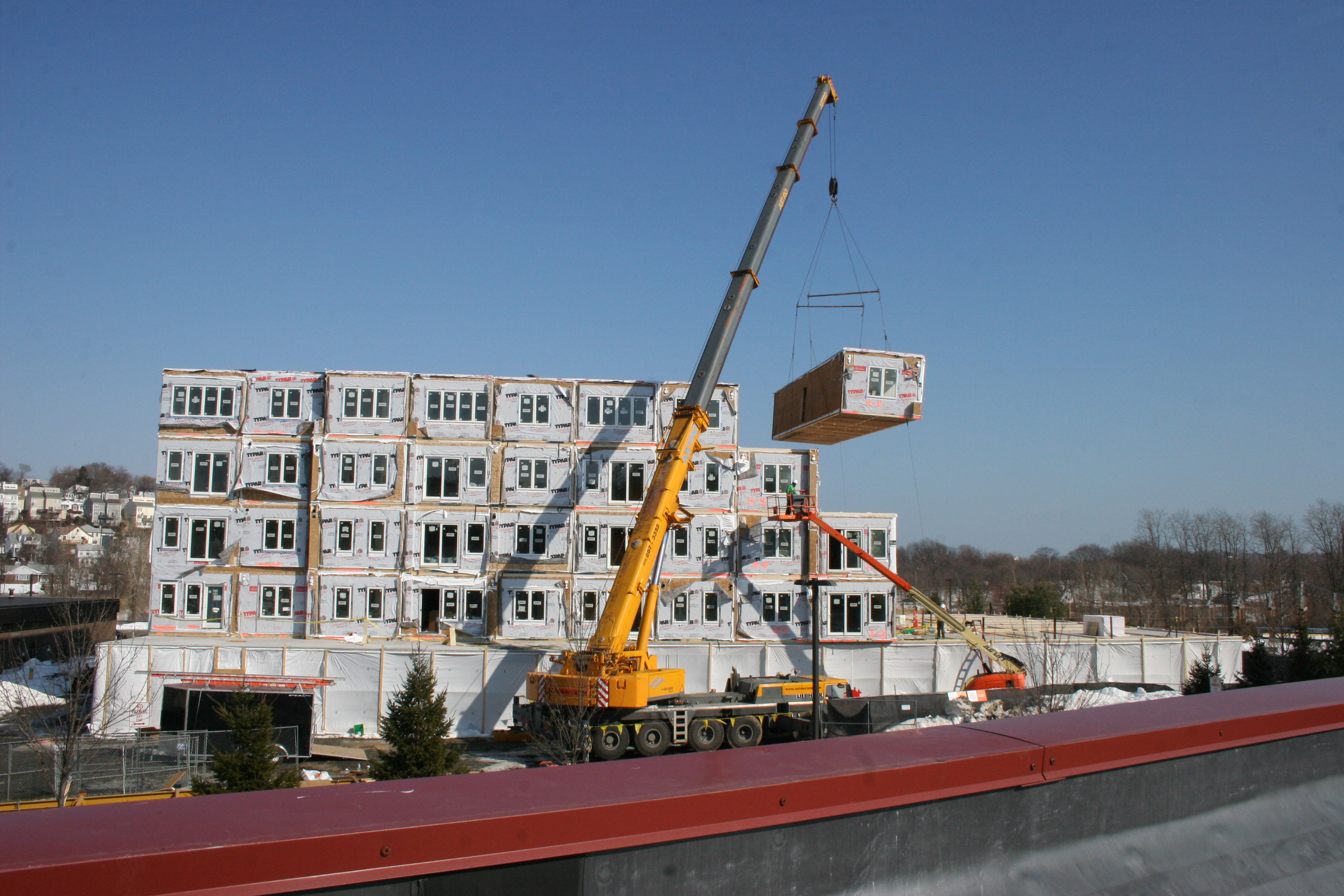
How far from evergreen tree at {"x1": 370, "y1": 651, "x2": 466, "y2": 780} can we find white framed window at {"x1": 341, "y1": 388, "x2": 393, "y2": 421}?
19669mm

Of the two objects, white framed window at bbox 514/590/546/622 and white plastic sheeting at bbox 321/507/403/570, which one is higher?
white plastic sheeting at bbox 321/507/403/570

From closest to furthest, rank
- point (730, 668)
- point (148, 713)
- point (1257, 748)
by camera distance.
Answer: point (1257, 748) → point (148, 713) → point (730, 668)

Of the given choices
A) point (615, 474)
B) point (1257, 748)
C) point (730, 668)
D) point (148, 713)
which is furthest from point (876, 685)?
point (1257, 748)

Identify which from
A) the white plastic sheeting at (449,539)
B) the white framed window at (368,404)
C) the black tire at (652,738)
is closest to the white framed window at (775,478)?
the white plastic sheeting at (449,539)

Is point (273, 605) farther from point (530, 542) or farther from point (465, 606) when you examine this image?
point (530, 542)

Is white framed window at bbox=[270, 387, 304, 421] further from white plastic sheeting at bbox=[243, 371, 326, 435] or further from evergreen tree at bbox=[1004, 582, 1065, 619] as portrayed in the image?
evergreen tree at bbox=[1004, 582, 1065, 619]

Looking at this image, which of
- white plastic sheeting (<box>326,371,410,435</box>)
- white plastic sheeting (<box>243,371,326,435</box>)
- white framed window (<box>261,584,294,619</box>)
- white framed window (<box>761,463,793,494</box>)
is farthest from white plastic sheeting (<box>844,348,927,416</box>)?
white framed window (<box>261,584,294,619</box>)

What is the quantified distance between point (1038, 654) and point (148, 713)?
35.5 metres

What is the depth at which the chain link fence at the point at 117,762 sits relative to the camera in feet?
71.6

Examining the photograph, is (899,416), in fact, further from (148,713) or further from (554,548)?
(148,713)

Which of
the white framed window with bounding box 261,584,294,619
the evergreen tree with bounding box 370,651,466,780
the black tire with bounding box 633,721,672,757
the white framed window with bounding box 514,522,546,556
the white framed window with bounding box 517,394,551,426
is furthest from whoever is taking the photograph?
the white framed window with bounding box 517,394,551,426

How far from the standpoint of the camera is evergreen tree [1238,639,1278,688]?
2972 centimetres

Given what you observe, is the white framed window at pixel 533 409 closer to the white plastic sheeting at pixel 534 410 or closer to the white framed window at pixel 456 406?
the white plastic sheeting at pixel 534 410

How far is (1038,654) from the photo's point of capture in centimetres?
3741
